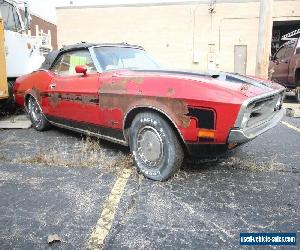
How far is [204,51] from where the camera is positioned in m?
22.1

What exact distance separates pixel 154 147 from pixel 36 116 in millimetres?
3156

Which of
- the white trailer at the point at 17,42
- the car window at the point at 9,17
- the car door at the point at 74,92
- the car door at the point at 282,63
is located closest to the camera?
the car door at the point at 74,92

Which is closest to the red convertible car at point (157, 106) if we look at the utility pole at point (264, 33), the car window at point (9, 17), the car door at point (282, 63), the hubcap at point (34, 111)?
the hubcap at point (34, 111)

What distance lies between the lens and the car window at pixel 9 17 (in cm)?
763

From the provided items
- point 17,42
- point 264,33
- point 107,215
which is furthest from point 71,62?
point 264,33

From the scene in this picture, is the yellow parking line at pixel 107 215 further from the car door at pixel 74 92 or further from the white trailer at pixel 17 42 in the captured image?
the white trailer at pixel 17 42

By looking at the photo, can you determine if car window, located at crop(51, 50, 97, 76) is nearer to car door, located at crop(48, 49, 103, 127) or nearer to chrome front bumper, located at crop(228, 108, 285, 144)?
car door, located at crop(48, 49, 103, 127)

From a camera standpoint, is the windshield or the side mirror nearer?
the side mirror

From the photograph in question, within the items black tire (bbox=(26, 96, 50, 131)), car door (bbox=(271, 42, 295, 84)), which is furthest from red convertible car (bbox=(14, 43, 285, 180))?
car door (bbox=(271, 42, 295, 84))

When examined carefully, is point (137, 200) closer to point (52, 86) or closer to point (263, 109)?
point (263, 109)

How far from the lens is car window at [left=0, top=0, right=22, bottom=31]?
7.63m

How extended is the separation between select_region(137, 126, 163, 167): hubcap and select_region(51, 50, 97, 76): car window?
1.23 meters

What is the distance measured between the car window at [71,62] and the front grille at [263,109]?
2.09m

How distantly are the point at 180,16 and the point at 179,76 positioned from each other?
2000 centimetres
